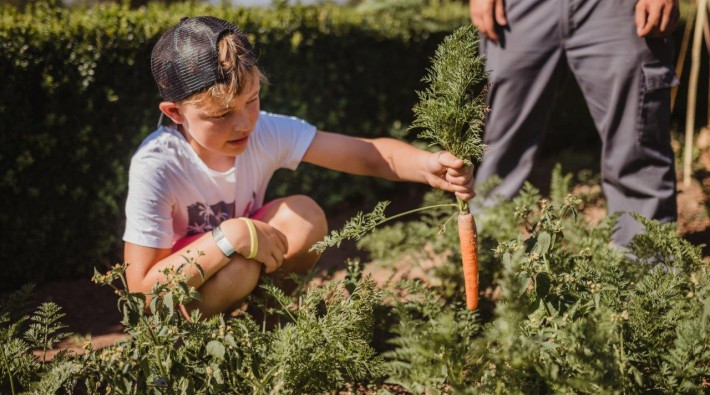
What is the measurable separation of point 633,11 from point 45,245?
127 inches

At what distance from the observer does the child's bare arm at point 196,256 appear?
2.46 metres

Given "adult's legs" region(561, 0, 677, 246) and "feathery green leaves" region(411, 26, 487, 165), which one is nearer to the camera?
"feathery green leaves" region(411, 26, 487, 165)

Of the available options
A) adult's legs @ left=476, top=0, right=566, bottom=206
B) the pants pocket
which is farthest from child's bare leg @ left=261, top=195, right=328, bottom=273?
the pants pocket

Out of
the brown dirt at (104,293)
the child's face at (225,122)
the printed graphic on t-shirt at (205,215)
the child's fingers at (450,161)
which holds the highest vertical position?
the child's face at (225,122)

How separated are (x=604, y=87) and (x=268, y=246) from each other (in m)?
1.74

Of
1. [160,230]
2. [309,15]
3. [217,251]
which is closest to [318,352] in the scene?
[217,251]

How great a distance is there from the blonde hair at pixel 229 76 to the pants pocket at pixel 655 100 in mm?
1768

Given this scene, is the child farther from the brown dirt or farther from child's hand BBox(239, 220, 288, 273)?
the brown dirt

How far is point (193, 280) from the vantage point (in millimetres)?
2559

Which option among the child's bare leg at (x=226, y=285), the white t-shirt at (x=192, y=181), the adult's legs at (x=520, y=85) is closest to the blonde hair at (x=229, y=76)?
the white t-shirt at (x=192, y=181)

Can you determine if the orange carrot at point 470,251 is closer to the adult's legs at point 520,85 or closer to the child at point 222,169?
the child at point 222,169

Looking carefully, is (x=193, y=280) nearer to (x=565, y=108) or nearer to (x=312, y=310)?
(x=312, y=310)

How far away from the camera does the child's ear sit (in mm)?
2492

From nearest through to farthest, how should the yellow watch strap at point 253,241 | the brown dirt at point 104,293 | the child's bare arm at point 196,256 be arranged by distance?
the child's bare arm at point 196,256, the yellow watch strap at point 253,241, the brown dirt at point 104,293
